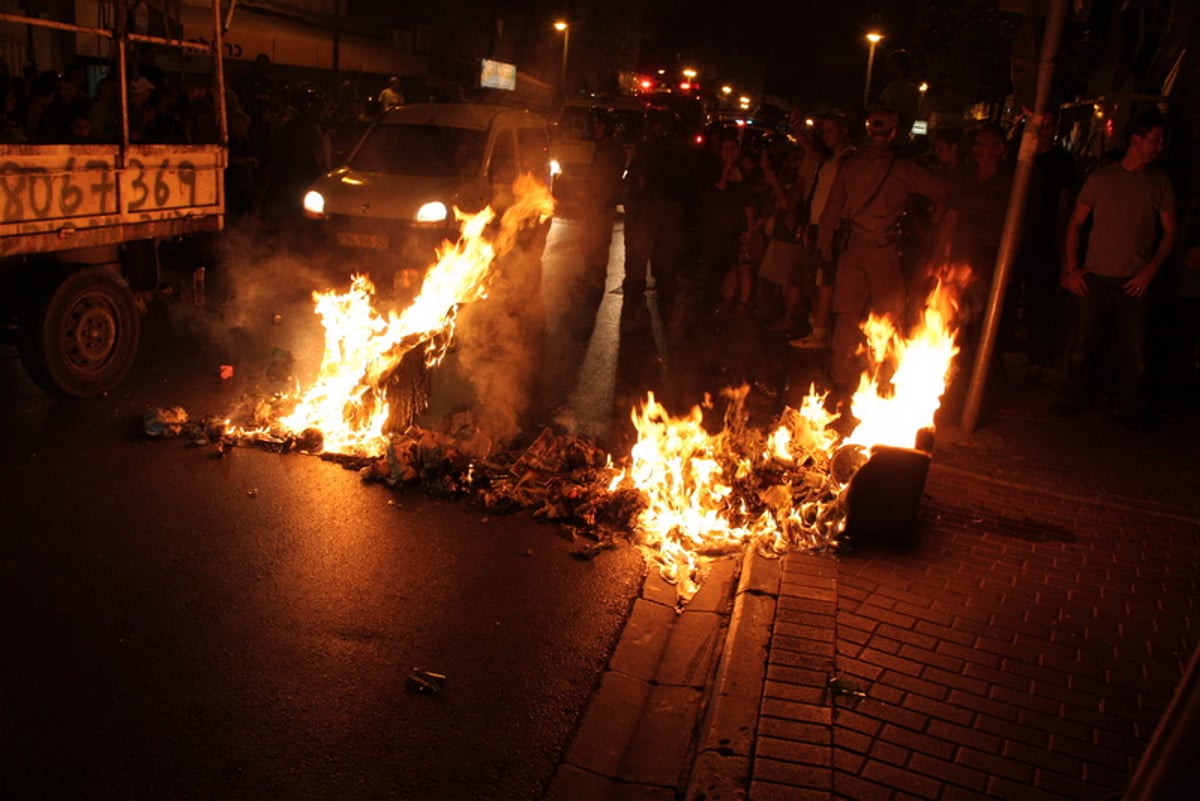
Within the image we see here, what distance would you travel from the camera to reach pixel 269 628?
14.5 feet

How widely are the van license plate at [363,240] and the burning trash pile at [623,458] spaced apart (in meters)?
3.89

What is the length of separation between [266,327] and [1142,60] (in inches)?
401

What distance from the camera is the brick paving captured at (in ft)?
11.7

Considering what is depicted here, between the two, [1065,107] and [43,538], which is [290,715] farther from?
[1065,107]

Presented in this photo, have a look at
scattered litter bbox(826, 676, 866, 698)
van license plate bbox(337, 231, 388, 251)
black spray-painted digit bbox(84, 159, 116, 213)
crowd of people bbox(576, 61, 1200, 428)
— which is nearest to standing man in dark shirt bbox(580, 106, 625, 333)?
crowd of people bbox(576, 61, 1200, 428)

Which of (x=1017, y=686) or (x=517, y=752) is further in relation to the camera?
(x=1017, y=686)

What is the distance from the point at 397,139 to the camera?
12.7m

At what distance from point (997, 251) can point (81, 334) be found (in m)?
7.18

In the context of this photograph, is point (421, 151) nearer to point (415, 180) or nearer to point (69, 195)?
point (415, 180)

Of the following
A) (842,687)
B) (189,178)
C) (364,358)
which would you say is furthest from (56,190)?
(842,687)

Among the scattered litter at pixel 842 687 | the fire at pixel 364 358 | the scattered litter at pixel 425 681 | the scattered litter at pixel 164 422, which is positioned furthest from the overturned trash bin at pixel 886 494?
the scattered litter at pixel 164 422

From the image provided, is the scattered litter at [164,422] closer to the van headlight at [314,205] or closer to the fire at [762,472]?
the fire at [762,472]

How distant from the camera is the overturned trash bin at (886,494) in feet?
17.6

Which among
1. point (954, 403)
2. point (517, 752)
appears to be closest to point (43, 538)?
point (517, 752)
